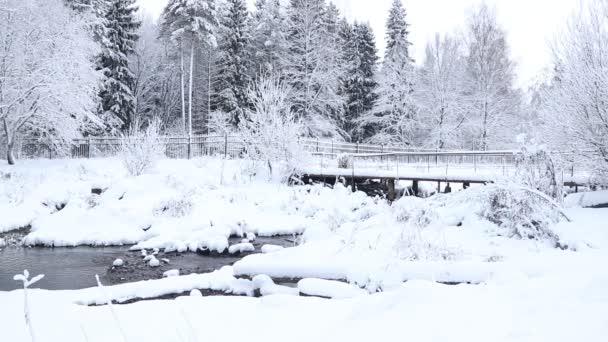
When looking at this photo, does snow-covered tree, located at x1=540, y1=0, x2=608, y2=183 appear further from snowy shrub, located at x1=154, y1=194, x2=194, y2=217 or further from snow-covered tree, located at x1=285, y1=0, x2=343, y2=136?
snow-covered tree, located at x1=285, y1=0, x2=343, y2=136

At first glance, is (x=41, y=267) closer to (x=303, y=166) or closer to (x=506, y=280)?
(x=506, y=280)

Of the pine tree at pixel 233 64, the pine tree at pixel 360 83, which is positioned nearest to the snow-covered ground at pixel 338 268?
the pine tree at pixel 233 64

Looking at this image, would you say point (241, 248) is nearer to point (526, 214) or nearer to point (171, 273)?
point (171, 273)

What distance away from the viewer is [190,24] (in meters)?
26.0

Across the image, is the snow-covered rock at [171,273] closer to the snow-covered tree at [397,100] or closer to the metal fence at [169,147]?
the metal fence at [169,147]

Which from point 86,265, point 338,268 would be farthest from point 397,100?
point 338,268

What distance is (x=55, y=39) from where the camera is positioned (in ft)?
57.6

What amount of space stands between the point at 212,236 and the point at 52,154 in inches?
568

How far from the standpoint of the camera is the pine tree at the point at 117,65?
1008 inches

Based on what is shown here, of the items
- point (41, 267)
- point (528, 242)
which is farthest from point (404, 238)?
point (41, 267)

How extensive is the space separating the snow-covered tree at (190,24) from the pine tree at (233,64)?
1.84m

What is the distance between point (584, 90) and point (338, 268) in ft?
22.1

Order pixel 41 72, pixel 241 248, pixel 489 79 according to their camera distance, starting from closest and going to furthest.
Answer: pixel 241 248 < pixel 41 72 < pixel 489 79

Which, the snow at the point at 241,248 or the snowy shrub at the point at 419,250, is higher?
the snowy shrub at the point at 419,250
